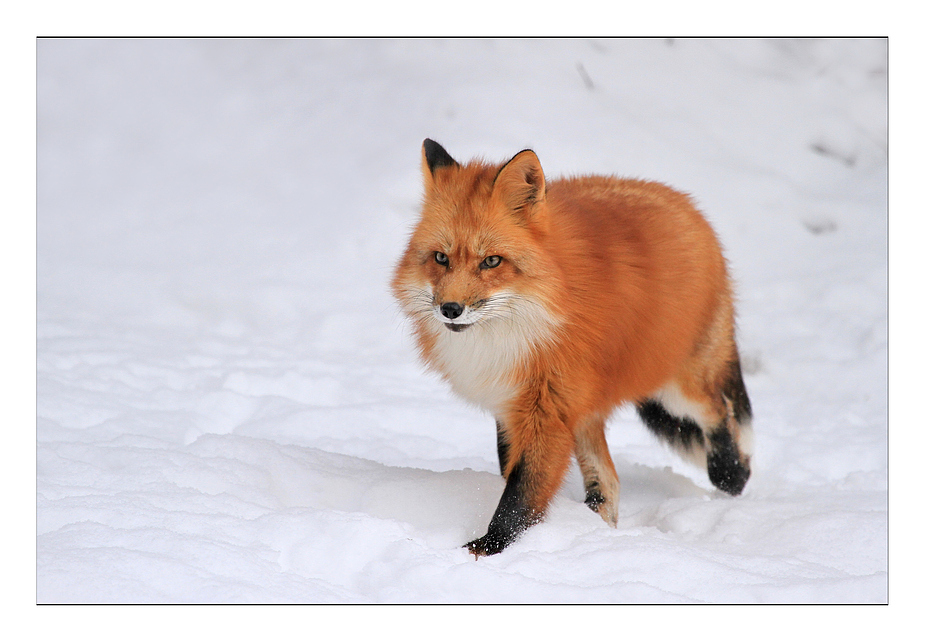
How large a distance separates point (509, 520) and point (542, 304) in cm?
79

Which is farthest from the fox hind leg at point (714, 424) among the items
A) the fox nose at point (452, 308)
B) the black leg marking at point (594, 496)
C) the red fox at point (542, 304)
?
the fox nose at point (452, 308)

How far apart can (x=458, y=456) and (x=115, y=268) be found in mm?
4085

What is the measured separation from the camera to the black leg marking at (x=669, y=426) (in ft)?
14.0

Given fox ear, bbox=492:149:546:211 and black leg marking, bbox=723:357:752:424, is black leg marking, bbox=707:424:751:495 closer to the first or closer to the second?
black leg marking, bbox=723:357:752:424

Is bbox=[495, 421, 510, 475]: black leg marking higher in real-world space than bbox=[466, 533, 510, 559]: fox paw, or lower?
higher

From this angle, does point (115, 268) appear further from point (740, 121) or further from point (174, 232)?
point (740, 121)

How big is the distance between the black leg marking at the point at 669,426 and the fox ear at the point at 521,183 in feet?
5.14

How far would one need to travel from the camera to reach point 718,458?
4203 millimetres

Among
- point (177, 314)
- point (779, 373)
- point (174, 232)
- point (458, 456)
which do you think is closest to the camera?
point (458, 456)

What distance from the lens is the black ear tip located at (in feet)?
11.0

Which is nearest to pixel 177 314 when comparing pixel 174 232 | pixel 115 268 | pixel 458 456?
pixel 115 268

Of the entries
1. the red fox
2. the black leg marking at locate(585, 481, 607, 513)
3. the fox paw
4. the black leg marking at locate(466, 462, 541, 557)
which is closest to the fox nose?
the red fox

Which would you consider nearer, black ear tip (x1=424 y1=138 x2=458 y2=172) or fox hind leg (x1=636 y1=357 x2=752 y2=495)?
black ear tip (x1=424 y1=138 x2=458 y2=172)

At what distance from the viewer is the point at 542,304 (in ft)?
10.4
